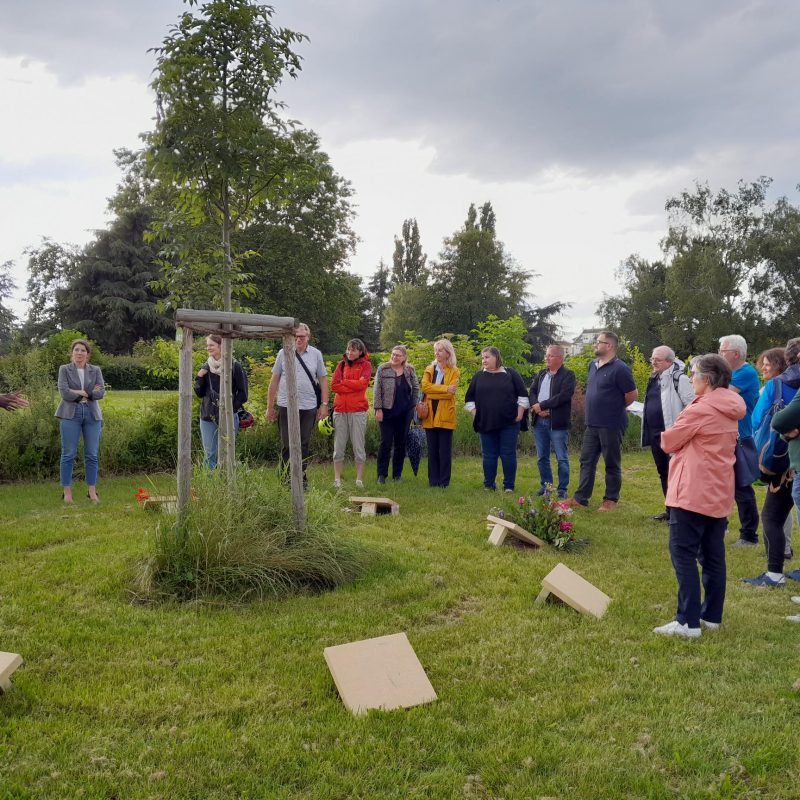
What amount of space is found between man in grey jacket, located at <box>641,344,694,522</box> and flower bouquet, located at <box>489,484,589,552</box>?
1521 mm

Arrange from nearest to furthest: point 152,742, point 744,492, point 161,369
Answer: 1. point 152,742
2. point 744,492
3. point 161,369

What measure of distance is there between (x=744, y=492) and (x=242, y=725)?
213 inches

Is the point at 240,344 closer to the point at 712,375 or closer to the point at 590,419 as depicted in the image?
the point at 590,419

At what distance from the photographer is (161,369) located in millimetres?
11266

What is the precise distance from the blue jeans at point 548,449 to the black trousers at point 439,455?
3.69 feet

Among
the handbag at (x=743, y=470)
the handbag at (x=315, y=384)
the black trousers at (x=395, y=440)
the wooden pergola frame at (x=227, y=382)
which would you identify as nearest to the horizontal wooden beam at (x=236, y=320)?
the wooden pergola frame at (x=227, y=382)

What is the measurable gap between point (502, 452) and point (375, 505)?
2200mm

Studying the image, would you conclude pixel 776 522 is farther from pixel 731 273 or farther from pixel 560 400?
pixel 731 273

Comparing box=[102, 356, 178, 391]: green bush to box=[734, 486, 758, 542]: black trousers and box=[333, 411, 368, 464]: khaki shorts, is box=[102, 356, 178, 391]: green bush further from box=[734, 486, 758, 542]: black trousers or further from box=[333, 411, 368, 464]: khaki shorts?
box=[734, 486, 758, 542]: black trousers

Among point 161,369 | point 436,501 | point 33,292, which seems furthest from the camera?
point 33,292

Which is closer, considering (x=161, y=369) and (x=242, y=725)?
(x=242, y=725)

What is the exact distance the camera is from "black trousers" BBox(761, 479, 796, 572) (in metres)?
5.30

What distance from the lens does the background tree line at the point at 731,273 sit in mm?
39406

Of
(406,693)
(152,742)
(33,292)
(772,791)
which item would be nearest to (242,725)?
(152,742)
